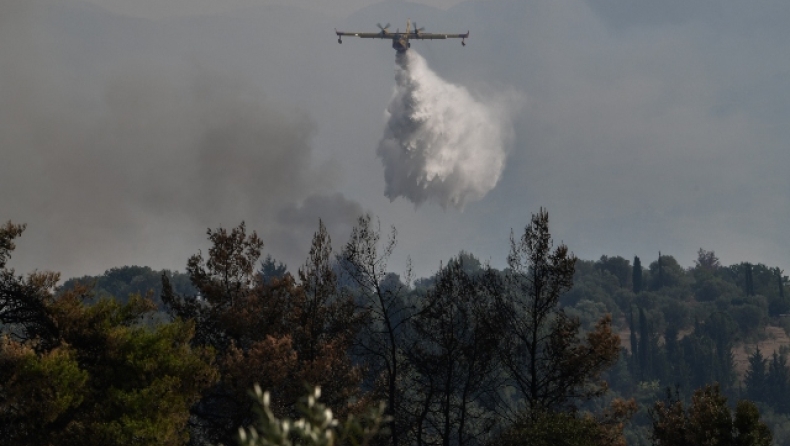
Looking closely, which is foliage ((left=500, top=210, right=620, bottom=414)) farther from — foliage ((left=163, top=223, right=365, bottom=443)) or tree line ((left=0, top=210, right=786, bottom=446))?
foliage ((left=163, top=223, right=365, bottom=443))

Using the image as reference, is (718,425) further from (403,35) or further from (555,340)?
(403,35)

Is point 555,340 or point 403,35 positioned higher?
point 403,35

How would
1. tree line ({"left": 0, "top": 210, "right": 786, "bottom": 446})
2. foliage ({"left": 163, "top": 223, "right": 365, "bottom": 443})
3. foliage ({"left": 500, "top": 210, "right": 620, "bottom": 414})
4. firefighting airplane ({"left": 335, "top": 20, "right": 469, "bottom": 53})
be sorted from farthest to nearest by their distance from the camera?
firefighting airplane ({"left": 335, "top": 20, "right": 469, "bottom": 53}) < foliage ({"left": 500, "top": 210, "right": 620, "bottom": 414}) < foliage ({"left": 163, "top": 223, "right": 365, "bottom": 443}) < tree line ({"left": 0, "top": 210, "right": 786, "bottom": 446})

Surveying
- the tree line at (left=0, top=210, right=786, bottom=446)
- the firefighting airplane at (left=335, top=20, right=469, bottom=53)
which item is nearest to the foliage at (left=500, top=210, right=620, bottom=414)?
the tree line at (left=0, top=210, right=786, bottom=446)

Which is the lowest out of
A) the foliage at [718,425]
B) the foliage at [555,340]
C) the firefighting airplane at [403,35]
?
the foliage at [718,425]

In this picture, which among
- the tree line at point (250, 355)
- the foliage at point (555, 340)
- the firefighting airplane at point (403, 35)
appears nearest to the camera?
the tree line at point (250, 355)

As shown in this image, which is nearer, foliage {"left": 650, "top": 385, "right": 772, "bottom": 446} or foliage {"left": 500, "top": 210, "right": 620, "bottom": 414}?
foliage {"left": 650, "top": 385, "right": 772, "bottom": 446}

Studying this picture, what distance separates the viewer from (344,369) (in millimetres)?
46156

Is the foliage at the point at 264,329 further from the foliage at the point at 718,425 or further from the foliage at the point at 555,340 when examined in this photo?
the foliage at the point at 718,425

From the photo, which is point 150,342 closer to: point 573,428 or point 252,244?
point 252,244

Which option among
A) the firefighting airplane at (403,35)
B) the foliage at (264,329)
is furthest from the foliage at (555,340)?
the firefighting airplane at (403,35)

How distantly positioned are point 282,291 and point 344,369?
174 inches

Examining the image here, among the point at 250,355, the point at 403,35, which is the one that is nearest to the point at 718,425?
the point at 250,355

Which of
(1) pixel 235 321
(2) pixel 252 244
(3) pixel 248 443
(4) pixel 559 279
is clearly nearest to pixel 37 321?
(1) pixel 235 321
